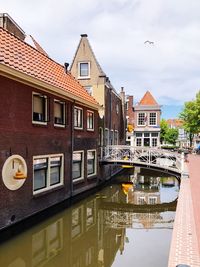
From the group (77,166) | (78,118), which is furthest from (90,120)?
A: (77,166)

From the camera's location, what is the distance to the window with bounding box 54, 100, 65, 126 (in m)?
14.2

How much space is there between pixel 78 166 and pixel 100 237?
7345mm

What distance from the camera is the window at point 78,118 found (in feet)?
55.1

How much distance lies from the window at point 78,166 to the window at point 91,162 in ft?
4.30

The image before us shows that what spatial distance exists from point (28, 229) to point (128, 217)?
4637 mm

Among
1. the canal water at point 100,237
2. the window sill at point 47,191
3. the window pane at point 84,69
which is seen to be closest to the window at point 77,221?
the canal water at point 100,237

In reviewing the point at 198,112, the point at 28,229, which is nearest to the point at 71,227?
the point at 28,229

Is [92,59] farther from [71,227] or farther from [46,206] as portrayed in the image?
[71,227]

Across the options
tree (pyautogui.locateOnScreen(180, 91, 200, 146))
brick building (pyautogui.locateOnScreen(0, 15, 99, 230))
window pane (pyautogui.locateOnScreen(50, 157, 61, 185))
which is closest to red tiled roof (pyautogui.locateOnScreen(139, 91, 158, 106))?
tree (pyautogui.locateOnScreen(180, 91, 200, 146))

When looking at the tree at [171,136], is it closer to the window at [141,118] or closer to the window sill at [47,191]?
the window at [141,118]

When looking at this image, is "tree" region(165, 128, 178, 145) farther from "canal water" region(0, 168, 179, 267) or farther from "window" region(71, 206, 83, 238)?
"window" region(71, 206, 83, 238)

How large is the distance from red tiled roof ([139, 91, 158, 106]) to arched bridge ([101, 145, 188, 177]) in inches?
928

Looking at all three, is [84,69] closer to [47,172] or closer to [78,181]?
[78,181]

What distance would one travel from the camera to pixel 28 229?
1032 cm
